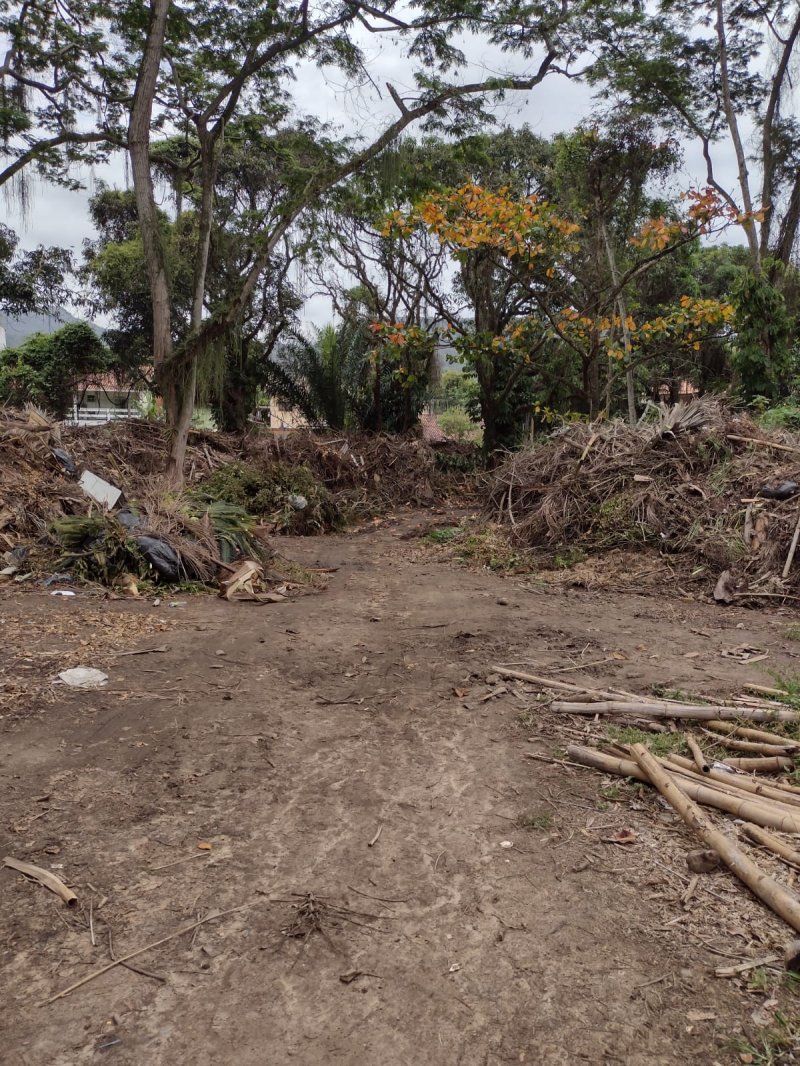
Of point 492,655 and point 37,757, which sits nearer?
point 37,757

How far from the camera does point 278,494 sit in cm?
1050

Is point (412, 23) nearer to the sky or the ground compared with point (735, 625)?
nearer to the sky

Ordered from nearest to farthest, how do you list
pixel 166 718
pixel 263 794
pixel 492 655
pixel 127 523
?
pixel 263 794
pixel 166 718
pixel 492 655
pixel 127 523

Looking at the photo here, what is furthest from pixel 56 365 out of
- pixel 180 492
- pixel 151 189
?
pixel 180 492

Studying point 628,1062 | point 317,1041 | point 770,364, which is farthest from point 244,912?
point 770,364

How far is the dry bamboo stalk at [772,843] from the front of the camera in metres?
2.28

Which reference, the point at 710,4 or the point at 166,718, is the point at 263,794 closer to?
the point at 166,718

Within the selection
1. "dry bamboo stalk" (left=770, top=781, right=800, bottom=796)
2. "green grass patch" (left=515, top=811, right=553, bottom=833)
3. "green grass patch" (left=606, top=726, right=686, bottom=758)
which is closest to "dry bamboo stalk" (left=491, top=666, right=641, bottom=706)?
"green grass patch" (left=606, top=726, right=686, bottom=758)

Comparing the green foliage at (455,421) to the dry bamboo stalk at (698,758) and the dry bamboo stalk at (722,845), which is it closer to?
the dry bamboo stalk at (698,758)

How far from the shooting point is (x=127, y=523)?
22.1 ft

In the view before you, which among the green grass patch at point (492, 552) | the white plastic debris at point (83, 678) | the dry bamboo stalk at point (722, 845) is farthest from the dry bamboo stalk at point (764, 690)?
the green grass patch at point (492, 552)

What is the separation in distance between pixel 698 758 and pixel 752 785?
23 centimetres

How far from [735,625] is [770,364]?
25.8ft

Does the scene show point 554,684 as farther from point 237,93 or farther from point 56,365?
point 56,365
